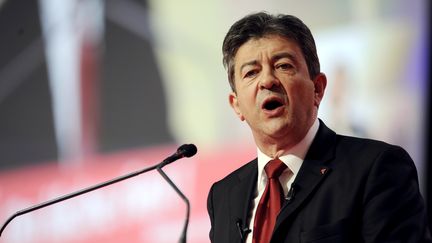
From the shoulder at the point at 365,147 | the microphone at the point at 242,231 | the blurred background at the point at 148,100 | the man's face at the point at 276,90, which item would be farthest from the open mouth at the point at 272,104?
the blurred background at the point at 148,100

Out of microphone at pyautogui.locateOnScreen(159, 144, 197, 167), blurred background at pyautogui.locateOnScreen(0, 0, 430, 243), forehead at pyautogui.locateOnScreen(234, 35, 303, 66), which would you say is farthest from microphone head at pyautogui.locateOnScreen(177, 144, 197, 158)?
blurred background at pyautogui.locateOnScreen(0, 0, 430, 243)

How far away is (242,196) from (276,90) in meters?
0.39

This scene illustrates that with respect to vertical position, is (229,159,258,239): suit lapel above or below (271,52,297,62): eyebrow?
below

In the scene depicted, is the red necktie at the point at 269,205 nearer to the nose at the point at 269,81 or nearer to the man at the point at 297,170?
the man at the point at 297,170

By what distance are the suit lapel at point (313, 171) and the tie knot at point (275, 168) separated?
0.23 ft

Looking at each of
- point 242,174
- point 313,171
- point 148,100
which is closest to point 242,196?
point 242,174

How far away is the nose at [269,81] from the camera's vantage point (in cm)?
226

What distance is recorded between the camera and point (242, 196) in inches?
93.3

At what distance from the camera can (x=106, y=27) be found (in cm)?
397

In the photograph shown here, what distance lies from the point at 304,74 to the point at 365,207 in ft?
1.76

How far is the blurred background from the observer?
3725 mm

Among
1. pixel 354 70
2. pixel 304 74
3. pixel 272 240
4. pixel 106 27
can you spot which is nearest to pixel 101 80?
pixel 106 27

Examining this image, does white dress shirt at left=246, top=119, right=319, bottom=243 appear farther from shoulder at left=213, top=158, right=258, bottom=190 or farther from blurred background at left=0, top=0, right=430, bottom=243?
blurred background at left=0, top=0, right=430, bottom=243

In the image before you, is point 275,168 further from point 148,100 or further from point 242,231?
point 148,100
